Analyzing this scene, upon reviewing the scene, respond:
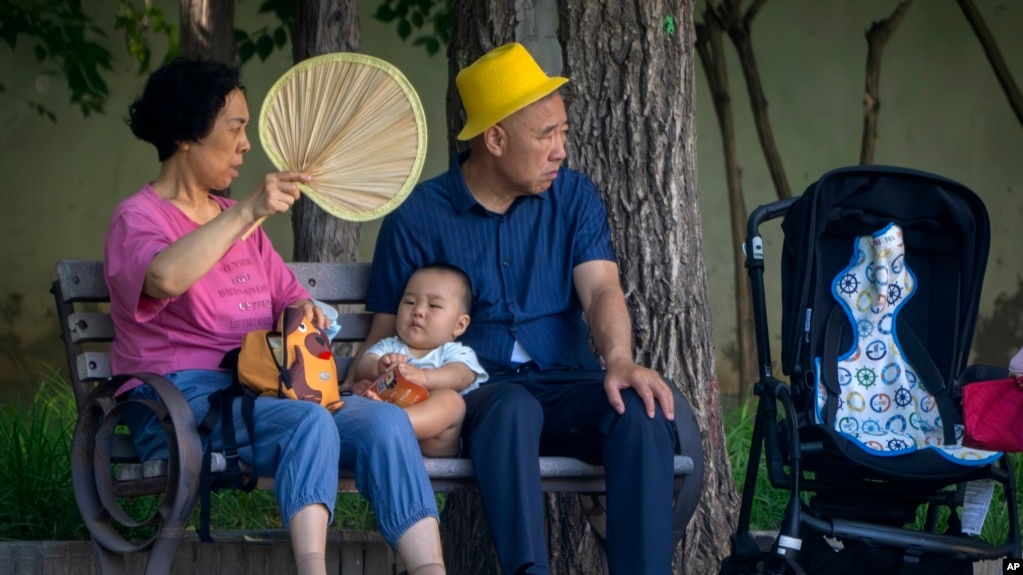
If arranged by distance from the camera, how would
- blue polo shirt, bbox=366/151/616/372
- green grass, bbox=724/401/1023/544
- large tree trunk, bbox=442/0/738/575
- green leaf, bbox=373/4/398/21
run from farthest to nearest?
green leaf, bbox=373/4/398/21 → green grass, bbox=724/401/1023/544 → large tree trunk, bbox=442/0/738/575 → blue polo shirt, bbox=366/151/616/372

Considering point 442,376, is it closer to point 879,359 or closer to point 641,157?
point 641,157

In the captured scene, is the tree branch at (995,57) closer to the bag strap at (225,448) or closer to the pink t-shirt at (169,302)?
the pink t-shirt at (169,302)

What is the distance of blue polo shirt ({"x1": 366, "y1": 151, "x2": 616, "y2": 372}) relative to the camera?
3.96 metres

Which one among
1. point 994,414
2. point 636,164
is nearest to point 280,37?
point 636,164

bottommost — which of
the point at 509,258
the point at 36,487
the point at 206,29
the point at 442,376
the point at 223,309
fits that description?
the point at 36,487

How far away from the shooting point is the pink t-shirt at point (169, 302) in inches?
142

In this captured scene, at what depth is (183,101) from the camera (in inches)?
150

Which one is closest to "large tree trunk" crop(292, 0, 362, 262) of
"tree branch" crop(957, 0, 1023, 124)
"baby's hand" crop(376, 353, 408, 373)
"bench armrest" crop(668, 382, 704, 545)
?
"baby's hand" crop(376, 353, 408, 373)

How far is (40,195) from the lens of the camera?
8.12 metres

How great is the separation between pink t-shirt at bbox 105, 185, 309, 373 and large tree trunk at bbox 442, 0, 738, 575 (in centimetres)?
105

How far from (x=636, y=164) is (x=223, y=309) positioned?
133cm

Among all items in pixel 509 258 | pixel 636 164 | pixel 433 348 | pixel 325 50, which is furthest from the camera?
pixel 325 50

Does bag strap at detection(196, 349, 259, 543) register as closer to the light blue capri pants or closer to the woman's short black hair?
the light blue capri pants

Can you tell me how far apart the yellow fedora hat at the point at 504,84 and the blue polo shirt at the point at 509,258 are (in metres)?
0.22
